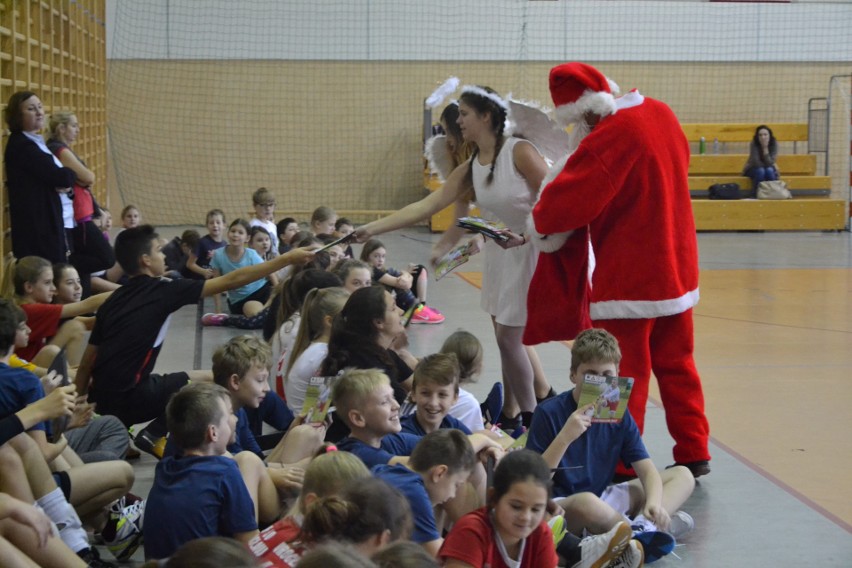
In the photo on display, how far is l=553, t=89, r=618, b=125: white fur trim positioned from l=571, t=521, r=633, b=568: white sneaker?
1650mm

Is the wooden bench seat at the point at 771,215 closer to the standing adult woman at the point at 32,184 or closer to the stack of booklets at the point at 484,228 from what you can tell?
the standing adult woman at the point at 32,184

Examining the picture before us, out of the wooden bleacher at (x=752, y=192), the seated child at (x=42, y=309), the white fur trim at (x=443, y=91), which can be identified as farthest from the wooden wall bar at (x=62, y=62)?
the wooden bleacher at (x=752, y=192)

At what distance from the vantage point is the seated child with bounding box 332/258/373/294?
5.48 metres

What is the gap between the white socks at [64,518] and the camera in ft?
10.4

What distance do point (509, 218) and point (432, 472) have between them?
201 centimetres

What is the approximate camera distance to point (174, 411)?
3010 mm

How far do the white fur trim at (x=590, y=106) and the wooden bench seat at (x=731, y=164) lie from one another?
36.2 ft

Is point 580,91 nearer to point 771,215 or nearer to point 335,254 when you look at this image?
point 335,254

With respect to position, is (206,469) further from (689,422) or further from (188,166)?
(188,166)

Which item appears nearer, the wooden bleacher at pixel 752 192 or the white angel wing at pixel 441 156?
the white angel wing at pixel 441 156

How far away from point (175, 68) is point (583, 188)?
38.3 ft

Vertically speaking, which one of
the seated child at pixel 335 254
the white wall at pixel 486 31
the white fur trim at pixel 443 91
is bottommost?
the seated child at pixel 335 254

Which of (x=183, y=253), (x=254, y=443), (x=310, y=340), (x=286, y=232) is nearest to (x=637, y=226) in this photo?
(x=310, y=340)

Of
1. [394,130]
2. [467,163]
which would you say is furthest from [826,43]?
[467,163]
